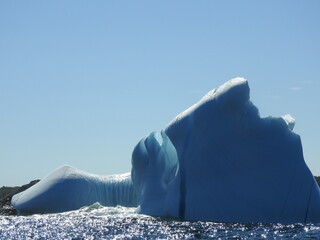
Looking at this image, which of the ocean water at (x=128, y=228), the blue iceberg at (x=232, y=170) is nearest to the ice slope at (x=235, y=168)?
the blue iceberg at (x=232, y=170)

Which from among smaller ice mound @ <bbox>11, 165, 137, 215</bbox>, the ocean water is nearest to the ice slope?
the ocean water

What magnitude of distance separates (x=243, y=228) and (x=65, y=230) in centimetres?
586

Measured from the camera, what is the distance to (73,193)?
83.6ft

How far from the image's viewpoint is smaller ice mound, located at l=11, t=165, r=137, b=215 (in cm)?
2542

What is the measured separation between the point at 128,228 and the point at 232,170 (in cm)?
386

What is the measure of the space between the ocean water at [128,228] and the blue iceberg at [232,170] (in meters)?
0.60

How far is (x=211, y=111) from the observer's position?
20.7 m

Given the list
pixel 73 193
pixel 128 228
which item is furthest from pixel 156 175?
pixel 73 193

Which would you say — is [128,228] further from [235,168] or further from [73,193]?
[73,193]

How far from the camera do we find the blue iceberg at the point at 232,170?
63.7ft

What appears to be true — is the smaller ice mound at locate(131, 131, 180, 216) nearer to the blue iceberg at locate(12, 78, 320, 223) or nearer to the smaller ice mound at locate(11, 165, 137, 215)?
the blue iceberg at locate(12, 78, 320, 223)

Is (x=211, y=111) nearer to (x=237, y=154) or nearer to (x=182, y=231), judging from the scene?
(x=237, y=154)

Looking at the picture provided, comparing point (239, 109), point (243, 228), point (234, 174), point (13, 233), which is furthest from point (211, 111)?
point (13, 233)

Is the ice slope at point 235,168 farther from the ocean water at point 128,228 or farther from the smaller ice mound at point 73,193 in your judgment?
the smaller ice mound at point 73,193
